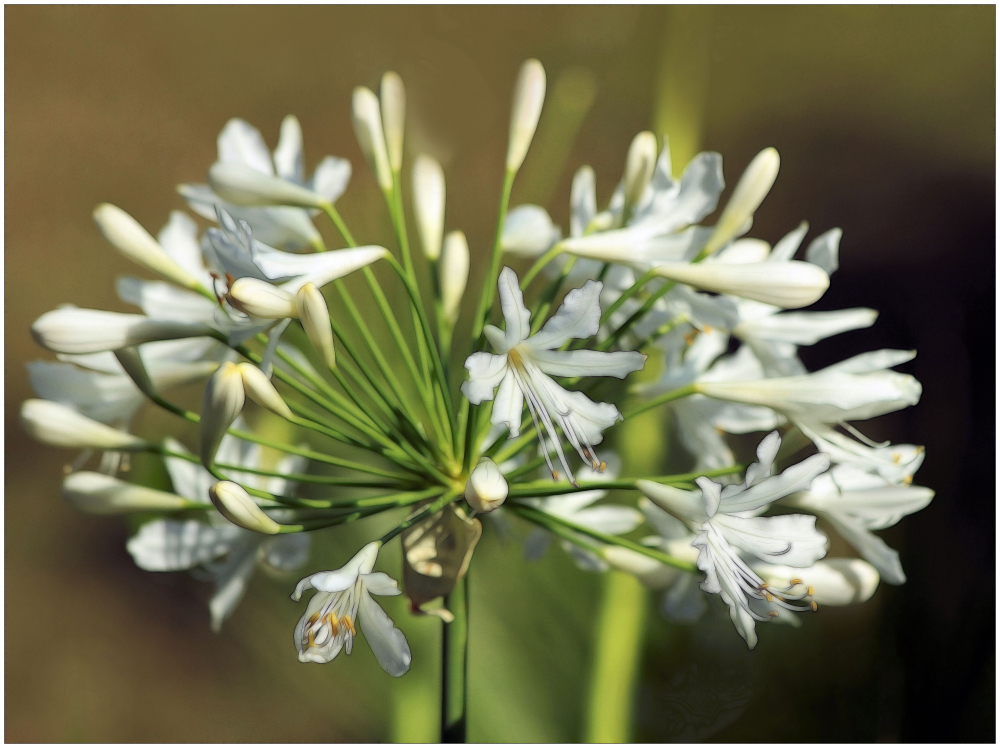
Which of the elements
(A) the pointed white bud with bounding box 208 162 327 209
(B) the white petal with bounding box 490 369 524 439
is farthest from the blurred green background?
(B) the white petal with bounding box 490 369 524 439

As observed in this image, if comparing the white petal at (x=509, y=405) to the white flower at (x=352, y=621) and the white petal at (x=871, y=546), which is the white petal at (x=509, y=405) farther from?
the white petal at (x=871, y=546)

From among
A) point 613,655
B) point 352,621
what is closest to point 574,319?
point 352,621

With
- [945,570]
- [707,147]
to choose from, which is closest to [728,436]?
[945,570]

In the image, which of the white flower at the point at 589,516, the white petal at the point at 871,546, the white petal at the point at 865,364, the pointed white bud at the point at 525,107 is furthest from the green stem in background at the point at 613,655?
the pointed white bud at the point at 525,107

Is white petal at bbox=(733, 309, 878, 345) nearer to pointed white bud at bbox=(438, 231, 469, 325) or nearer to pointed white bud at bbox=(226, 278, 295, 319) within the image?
pointed white bud at bbox=(438, 231, 469, 325)

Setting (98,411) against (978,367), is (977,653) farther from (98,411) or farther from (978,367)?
(98,411)
